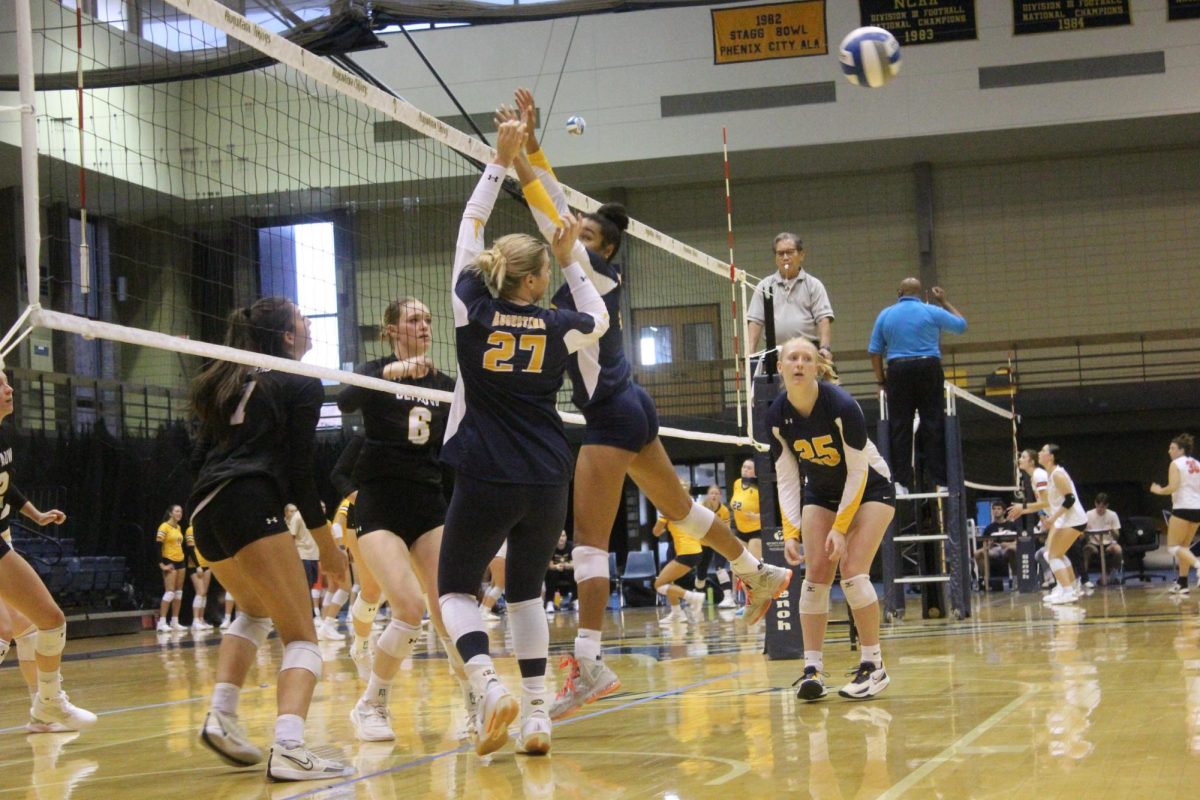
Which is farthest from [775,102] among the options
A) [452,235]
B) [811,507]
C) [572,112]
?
[811,507]

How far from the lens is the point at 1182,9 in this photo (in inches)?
826

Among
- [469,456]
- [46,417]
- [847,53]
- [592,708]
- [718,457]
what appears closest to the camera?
[469,456]

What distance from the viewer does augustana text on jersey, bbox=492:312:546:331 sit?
4195 millimetres

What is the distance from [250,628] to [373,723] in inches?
30.5

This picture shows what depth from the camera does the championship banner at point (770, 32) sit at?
71.3 ft

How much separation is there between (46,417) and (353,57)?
8059mm

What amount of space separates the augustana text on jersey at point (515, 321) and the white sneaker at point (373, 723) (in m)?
1.76

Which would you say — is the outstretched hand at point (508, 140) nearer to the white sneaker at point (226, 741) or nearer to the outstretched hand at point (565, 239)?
the outstretched hand at point (565, 239)

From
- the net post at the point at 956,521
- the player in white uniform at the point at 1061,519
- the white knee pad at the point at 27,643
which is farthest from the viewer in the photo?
the player in white uniform at the point at 1061,519

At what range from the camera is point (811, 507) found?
5.95 metres

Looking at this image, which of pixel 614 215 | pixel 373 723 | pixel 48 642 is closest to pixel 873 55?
pixel 614 215

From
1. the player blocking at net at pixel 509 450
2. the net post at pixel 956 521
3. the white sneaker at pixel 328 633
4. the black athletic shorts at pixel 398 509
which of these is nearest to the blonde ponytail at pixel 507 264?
the player blocking at net at pixel 509 450

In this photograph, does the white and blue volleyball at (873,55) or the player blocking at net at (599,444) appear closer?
the player blocking at net at (599,444)

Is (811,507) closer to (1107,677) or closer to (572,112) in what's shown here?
(1107,677)
